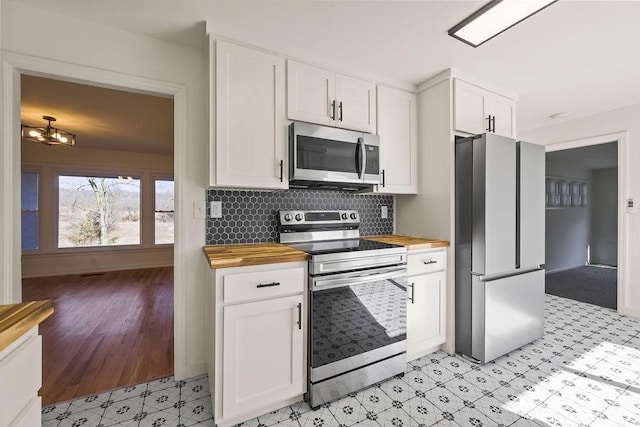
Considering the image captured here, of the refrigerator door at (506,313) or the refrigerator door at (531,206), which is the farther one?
the refrigerator door at (531,206)

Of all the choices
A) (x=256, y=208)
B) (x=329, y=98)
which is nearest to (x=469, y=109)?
(x=329, y=98)

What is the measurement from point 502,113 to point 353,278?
232 centimetres

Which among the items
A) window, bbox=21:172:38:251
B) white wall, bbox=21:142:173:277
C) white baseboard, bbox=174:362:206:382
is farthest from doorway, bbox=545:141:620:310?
window, bbox=21:172:38:251

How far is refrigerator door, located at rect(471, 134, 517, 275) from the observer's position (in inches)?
84.3

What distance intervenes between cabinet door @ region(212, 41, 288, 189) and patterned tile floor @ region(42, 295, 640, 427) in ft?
4.78

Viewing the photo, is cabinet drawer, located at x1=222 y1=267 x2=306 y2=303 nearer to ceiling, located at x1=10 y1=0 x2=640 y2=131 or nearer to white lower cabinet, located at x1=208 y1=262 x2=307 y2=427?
white lower cabinet, located at x1=208 y1=262 x2=307 y2=427

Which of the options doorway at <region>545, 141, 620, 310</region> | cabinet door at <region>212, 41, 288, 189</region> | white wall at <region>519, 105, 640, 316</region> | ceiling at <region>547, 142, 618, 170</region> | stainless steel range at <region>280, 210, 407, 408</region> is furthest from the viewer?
doorway at <region>545, 141, 620, 310</region>

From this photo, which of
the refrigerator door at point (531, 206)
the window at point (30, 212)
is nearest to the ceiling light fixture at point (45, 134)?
the window at point (30, 212)

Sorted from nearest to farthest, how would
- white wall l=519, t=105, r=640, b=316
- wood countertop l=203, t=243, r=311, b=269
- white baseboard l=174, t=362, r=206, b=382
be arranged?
1. wood countertop l=203, t=243, r=311, b=269
2. white baseboard l=174, t=362, r=206, b=382
3. white wall l=519, t=105, r=640, b=316

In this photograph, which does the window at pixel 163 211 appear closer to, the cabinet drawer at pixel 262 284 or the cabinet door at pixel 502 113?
the cabinet drawer at pixel 262 284

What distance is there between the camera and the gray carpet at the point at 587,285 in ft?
12.3

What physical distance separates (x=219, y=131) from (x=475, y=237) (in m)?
2.08

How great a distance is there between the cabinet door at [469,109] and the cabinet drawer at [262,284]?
6.20 ft

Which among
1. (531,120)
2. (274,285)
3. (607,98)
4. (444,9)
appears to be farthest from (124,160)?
(607,98)
